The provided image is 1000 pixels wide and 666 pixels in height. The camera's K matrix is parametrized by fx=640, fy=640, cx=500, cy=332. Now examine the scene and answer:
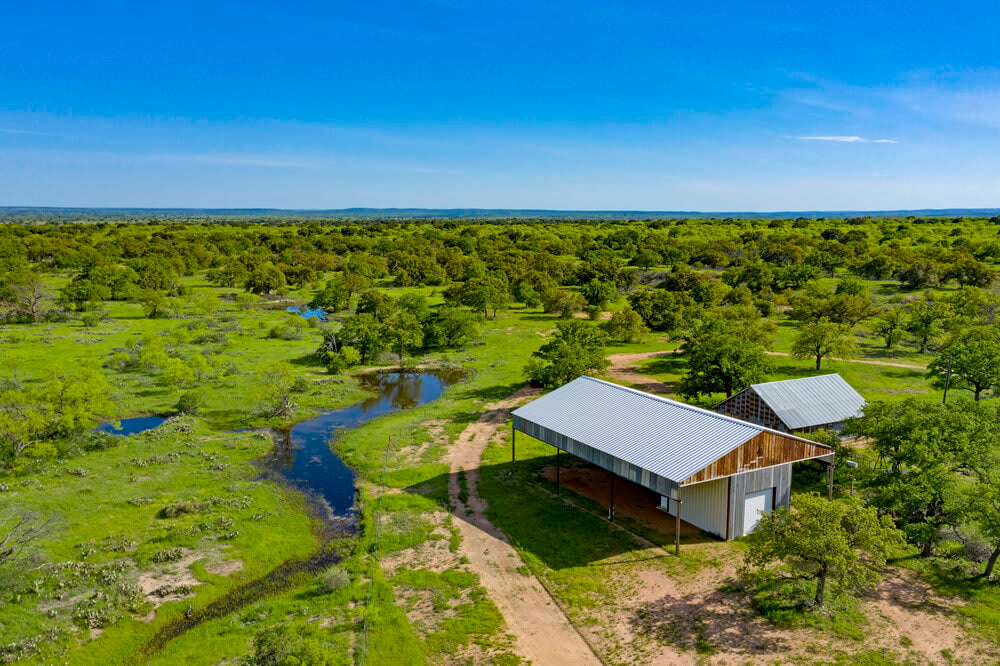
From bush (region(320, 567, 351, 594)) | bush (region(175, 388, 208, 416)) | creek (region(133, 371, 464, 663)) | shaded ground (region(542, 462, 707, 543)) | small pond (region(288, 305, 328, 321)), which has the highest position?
small pond (region(288, 305, 328, 321))

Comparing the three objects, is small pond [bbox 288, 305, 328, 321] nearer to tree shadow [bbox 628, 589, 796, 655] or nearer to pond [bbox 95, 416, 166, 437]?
pond [bbox 95, 416, 166, 437]

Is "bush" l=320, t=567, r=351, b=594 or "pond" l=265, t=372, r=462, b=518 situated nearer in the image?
"bush" l=320, t=567, r=351, b=594

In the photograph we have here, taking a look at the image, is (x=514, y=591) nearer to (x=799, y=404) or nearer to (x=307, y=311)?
(x=799, y=404)

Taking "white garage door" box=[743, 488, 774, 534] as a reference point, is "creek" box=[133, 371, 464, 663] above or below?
below

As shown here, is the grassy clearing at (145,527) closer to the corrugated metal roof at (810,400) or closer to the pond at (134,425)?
the pond at (134,425)

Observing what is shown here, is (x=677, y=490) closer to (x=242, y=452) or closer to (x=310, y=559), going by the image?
(x=310, y=559)

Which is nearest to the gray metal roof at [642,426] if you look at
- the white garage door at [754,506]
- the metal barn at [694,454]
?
the metal barn at [694,454]

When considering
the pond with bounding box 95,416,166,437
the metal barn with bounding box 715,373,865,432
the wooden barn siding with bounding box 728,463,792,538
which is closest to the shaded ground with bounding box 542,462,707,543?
the wooden barn siding with bounding box 728,463,792,538

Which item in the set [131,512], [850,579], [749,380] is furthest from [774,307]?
[131,512]

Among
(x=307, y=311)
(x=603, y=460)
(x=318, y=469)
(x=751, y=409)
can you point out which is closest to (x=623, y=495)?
(x=603, y=460)
